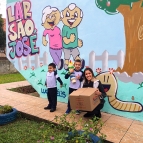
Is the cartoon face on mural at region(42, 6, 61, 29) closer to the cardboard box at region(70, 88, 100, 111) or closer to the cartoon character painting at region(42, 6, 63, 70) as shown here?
the cartoon character painting at region(42, 6, 63, 70)

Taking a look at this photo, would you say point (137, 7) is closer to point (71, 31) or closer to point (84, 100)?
point (71, 31)

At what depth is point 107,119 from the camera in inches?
157

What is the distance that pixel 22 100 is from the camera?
212 inches

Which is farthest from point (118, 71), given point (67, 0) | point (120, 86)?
point (67, 0)

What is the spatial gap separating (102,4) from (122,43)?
1086mm

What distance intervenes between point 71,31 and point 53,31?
2.13ft

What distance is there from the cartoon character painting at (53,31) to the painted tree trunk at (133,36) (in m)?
1.86

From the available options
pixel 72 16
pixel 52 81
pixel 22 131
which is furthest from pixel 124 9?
pixel 22 131

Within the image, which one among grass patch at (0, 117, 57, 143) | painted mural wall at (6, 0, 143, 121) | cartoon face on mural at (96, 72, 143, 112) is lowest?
grass patch at (0, 117, 57, 143)

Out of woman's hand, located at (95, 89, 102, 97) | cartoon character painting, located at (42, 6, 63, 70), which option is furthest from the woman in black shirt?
cartoon character painting, located at (42, 6, 63, 70)

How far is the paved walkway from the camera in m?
3.18

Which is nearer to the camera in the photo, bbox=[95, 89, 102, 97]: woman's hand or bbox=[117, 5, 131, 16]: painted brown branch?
bbox=[95, 89, 102, 97]: woman's hand

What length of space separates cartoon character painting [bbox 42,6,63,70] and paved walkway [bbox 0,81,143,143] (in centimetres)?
129

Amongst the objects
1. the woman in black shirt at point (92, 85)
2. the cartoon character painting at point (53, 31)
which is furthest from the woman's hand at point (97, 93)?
the cartoon character painting at point (53, 31)
